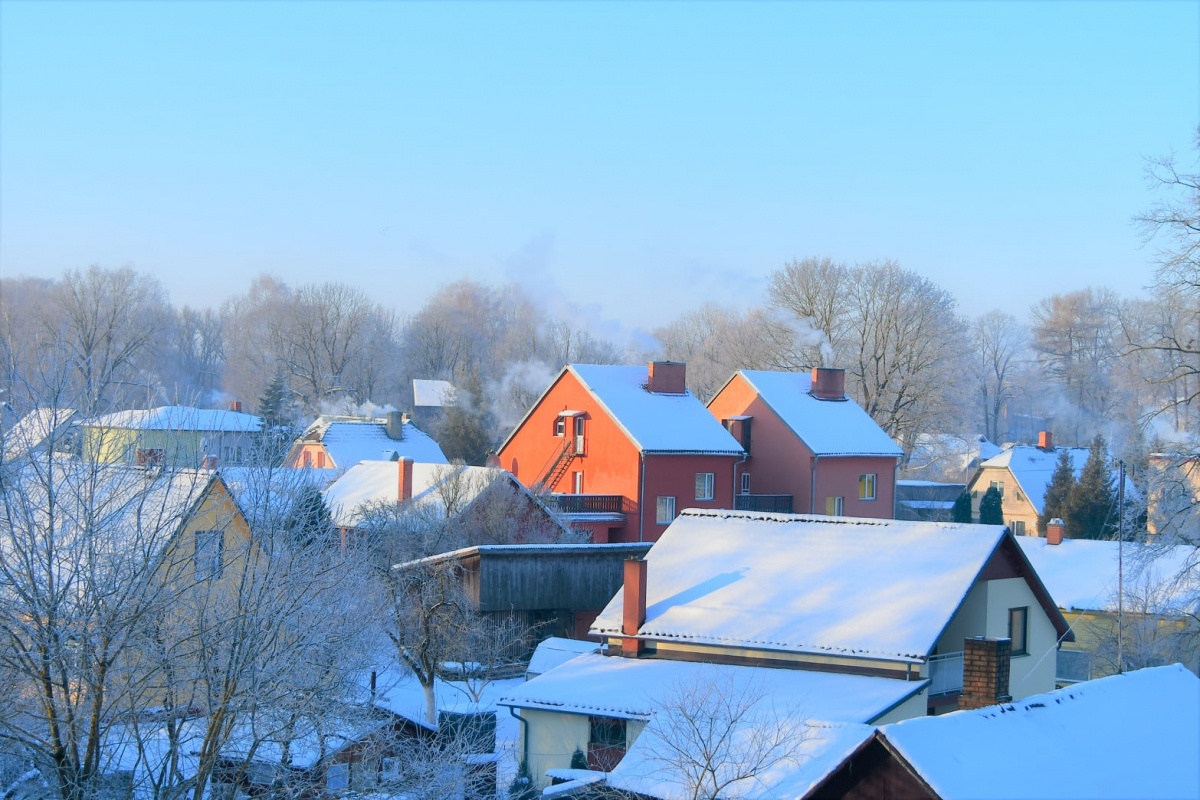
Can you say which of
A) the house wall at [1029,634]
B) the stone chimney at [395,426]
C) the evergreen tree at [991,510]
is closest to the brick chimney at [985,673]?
the house wall at [1029,634]

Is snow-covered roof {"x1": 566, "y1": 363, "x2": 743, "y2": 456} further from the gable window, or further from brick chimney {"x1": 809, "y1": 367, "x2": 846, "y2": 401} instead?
the gable window

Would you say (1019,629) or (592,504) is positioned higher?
(592,504)

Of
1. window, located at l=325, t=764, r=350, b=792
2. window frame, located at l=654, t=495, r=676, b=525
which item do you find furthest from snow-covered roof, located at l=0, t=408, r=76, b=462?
window frame, located at l=654, t=495, r=676, b=525

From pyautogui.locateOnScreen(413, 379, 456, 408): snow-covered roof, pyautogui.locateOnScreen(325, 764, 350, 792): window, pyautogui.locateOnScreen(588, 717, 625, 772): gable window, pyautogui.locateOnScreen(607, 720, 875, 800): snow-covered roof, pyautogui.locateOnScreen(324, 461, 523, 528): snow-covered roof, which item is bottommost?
pyautogui.locateOnScreen(325, 764, 350, 792): window

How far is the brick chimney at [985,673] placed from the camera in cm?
1602

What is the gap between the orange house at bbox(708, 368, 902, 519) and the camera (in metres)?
44.8

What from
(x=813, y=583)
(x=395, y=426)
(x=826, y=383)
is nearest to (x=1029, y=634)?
(x=813, y=583)

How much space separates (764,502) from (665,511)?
5.09 meters

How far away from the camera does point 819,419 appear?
47.0 m

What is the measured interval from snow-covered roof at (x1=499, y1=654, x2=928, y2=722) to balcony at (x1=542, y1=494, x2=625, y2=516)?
18.5 m

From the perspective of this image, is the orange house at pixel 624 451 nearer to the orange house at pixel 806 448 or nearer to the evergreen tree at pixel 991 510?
the orange house at pixel 806 448

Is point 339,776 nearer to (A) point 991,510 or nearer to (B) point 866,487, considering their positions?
(B) point 866,487

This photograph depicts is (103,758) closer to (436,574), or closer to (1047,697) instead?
(1047,697)

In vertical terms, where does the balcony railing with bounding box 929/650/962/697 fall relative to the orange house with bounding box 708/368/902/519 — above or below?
below
